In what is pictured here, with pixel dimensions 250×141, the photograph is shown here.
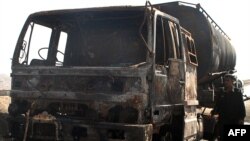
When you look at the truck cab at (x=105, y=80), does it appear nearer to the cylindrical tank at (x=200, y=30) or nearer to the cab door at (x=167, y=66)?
the cab door at (x=167, y=66)

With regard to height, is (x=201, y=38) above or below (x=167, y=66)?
above

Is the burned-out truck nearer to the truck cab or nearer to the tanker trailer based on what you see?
the truck cab

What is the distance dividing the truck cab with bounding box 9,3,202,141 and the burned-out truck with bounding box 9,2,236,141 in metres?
0.01

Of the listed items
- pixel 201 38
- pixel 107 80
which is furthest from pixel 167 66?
pixel 201 38

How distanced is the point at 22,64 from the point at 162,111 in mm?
2345

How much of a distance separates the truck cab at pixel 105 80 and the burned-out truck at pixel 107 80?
0.01m

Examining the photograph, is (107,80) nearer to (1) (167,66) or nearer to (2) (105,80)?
(2) (105,80)

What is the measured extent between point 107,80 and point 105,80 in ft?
0.12

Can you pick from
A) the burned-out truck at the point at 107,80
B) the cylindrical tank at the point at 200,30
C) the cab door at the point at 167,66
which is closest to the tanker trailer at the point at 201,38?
the cylindrical tank at the point at 200,30

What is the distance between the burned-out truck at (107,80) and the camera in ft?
17.3

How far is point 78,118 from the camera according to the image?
5527 millimetres

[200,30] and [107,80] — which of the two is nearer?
[107,80]

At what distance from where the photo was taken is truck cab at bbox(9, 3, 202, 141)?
17.3 ft

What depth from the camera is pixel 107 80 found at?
5.46 metres
